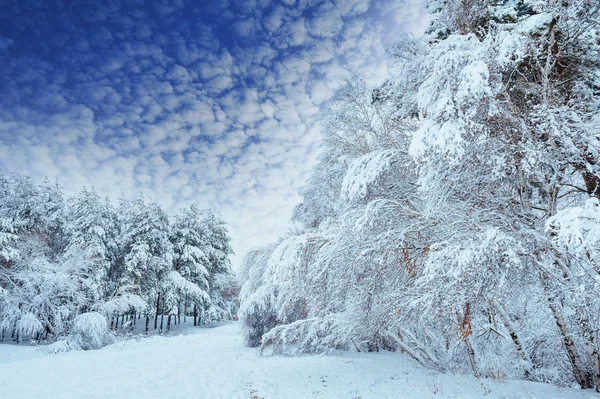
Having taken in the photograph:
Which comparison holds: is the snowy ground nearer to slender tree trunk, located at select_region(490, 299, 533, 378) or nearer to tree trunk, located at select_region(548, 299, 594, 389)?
tree trunk, located at select_region(548, 299, 594, 389)

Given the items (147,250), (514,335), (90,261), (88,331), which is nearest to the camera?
(514,335)

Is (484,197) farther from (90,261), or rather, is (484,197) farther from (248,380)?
(90,261)

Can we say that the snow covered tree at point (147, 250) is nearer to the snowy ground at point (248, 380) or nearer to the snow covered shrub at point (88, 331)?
the snow covered shrub at point (88, 331)

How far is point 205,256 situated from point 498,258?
2743 cm

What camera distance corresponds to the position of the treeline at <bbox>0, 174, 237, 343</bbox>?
16.6m

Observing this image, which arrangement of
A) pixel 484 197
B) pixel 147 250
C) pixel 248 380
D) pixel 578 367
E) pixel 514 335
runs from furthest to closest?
1. pixel 147 250
2. pixel 248 380
3. pixel 514 335
4. pixel 578 367
5. pixel 484 197

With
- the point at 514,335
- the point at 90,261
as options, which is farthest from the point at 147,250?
the point at 514,335

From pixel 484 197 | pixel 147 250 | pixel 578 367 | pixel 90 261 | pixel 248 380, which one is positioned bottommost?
pixel 248 380

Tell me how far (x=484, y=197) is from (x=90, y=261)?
2159 centimetres

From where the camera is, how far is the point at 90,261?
1864 cm

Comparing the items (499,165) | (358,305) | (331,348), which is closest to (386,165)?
(499,165)

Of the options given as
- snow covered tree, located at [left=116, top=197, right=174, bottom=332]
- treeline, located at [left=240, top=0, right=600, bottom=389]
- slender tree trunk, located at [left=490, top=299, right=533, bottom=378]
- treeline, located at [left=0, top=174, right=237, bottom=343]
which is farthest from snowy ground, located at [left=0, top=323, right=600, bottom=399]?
snow covered tree, located at [left=116, top=197, right=174, bottom=332]

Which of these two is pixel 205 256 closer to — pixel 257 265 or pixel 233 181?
pixel 233 181

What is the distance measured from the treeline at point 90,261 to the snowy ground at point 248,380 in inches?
183
